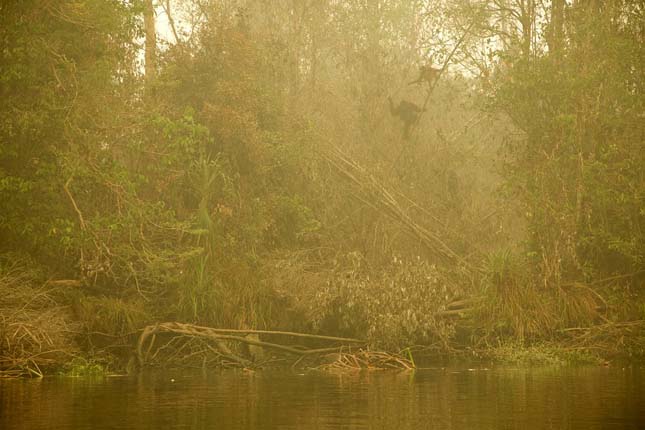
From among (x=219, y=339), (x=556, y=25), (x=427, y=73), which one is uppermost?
(x=556, y=25)

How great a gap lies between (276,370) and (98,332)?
3909 millimetres

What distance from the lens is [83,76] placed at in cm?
2155

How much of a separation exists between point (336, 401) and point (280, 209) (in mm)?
12452

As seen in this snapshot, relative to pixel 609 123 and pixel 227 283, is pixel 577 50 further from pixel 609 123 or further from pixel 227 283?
pixel 227 283

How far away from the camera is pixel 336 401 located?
44.0 ft

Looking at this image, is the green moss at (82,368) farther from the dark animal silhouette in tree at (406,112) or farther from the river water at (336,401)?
the dark animal silhouette in tree at (406,112)

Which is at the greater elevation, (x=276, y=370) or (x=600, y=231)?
(x=600, y=231)

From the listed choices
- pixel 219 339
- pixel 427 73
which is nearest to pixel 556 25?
pixel 427 73

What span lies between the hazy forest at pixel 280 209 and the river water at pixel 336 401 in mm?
2484

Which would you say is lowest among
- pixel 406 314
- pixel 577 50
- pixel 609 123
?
pixel 406 314

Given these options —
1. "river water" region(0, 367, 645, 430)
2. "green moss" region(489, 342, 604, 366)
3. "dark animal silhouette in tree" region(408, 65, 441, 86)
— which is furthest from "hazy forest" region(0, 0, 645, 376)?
"river water" region(0, 367, 645, 430)

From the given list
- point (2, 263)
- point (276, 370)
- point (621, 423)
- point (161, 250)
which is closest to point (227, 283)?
point (161, 250)

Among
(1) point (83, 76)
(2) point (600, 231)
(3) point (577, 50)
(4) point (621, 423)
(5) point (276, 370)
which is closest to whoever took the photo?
(4) point (621, 423)

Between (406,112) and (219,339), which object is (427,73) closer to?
A: (406,112)
